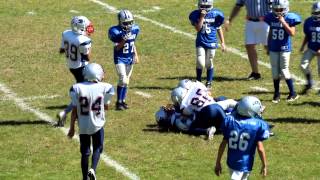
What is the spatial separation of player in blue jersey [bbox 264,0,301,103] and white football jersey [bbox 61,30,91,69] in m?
3.28

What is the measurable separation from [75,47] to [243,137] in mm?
4868

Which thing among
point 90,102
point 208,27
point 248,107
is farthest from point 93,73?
point 208,27

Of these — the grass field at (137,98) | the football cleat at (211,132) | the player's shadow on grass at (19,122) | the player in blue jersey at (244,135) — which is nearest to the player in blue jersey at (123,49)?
the grass field at (137,98)

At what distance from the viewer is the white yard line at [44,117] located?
1190 cm

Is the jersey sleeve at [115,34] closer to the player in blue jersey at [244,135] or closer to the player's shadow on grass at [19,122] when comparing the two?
the player's shadow on grass at [19,122]

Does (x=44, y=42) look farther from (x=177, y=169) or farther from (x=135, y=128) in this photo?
(x=177, y=169)

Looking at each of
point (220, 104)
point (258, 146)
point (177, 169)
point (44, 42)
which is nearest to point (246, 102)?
point (258, 146)

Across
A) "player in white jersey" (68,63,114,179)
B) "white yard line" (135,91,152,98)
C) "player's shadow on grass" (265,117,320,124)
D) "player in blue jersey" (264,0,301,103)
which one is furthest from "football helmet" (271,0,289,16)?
"player in white jersey" (68,63,114,179)

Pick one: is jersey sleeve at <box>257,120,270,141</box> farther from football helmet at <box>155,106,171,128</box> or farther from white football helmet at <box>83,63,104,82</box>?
football helmet at <box>155,106,171,128</box>

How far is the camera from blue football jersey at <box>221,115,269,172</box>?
32.6 ft

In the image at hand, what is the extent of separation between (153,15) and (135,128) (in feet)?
31.8

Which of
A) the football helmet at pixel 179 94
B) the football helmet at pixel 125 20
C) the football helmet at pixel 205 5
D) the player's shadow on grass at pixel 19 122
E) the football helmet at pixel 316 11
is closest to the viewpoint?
the football helmet at pixel 179 94

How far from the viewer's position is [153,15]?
918 inches

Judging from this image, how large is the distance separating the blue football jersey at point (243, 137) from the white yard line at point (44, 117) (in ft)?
6.73
